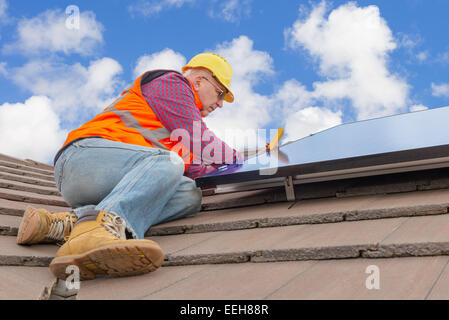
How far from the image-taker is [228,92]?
2773 millimetres

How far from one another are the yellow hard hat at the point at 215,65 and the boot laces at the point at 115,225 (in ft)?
4.18

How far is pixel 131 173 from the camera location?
1.85 meters

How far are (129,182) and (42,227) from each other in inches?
15.7

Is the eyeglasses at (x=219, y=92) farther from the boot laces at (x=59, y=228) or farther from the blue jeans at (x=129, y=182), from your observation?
the boot laces at (x=59, y=228)

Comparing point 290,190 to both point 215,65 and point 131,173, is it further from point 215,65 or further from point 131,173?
point 215,65

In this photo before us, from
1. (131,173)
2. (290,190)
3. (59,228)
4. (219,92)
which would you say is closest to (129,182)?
(131,173)

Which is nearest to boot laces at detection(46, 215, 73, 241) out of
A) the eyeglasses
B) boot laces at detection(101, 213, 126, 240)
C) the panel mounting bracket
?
boot laces at detection(101, 213, 126, 240)

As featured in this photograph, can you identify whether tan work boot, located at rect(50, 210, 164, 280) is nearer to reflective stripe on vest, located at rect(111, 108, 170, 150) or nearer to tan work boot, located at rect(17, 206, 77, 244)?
tan work boot, located at rect(17, 206, 77, 244)

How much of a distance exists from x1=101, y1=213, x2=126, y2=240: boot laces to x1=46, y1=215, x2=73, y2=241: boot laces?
1.23 ft

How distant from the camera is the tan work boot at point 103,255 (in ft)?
4.40

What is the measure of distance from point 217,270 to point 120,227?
0.49m

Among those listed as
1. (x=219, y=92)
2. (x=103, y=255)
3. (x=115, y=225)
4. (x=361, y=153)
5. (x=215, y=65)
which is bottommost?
(x=103, y=255)

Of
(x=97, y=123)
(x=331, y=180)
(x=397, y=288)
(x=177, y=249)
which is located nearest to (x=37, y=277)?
(x=177, y=249)
